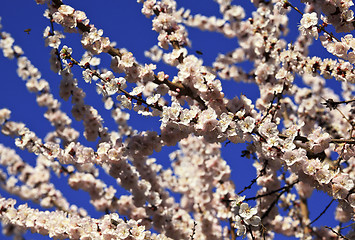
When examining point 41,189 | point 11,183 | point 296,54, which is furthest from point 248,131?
point 11,183

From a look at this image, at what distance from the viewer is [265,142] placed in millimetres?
3613

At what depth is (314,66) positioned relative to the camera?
15.2 feet

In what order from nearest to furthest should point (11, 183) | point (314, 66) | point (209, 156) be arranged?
point (314, 66)
point (209, 156)
point (11, 183)

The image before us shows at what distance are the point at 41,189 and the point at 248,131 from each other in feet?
20.7

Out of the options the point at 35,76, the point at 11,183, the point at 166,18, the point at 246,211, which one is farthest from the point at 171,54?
the point at 11,183

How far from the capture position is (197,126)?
12.2ft

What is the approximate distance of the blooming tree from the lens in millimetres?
3717

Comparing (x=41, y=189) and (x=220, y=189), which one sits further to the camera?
(x=41, y=189)

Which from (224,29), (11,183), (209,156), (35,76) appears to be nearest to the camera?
(35,76)

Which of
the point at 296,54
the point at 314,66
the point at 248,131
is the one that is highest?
the point at 296,54

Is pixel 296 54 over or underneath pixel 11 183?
over

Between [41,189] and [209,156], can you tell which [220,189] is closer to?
[209,156]

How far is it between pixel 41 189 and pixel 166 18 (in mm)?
5234

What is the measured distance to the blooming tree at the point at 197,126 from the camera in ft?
12.2
